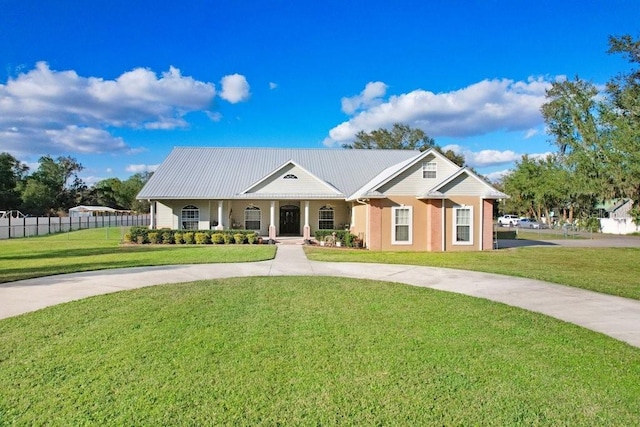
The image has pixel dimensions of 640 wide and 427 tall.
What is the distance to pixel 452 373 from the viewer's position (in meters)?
4.79

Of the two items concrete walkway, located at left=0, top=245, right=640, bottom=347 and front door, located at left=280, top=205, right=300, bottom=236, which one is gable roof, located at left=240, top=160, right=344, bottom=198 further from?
concrete walkway, located at left=0, top=245, right=640, bottom=347

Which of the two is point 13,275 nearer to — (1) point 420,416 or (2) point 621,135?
(1) point 420,416

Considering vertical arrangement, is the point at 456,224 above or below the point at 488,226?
above

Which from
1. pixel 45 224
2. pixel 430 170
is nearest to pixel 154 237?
pixel 430 170

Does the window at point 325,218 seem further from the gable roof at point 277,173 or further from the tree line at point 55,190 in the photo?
the tree line at point 55,190

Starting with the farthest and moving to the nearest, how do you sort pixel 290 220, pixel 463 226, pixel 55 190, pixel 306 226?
pixel 55 190 < pixel 290 220 < pixel 306 226 < pixel 463 226

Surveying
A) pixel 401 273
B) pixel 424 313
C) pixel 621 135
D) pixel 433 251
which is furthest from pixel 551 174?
pixel 424 313

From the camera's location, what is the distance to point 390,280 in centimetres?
1148

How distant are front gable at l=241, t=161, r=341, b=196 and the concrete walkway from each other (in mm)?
11129

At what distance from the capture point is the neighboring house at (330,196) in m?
21.2

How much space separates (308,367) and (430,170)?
59.6ft

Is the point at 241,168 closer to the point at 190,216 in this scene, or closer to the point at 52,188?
the point at 190,216

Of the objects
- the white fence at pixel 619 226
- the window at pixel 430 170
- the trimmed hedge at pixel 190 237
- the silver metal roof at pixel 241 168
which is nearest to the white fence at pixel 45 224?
the silver metal roof at pixel 241 168

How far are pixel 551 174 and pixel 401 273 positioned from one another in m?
46.6
